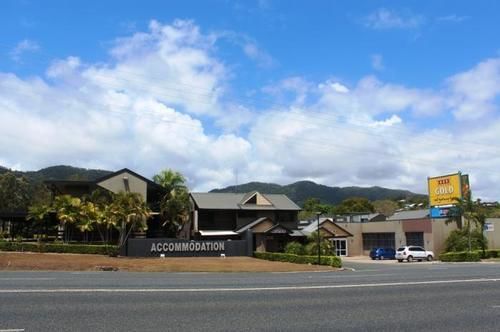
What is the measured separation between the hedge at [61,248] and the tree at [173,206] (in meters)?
10.2

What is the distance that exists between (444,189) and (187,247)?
112 ft

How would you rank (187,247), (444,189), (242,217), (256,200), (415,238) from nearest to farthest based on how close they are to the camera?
(187,247), (242,217), (256,200), (415,238), (444,189)

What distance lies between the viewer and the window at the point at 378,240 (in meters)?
65.8

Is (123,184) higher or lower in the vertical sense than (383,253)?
higher

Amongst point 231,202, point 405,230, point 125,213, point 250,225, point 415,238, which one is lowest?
point 415,238

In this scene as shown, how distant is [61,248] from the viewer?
44.5 m

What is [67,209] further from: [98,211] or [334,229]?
[334,229]

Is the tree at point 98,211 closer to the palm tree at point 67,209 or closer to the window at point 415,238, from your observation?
the palm tree at point 67,209

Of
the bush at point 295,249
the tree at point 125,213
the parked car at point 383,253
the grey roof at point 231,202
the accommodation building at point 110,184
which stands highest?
the accommodation building at point 110,184

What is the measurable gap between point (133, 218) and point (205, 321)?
122 feet

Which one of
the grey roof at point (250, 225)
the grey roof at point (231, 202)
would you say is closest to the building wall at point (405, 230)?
the grey roof at point (231, 202)

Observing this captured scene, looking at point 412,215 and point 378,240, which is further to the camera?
point 412,215

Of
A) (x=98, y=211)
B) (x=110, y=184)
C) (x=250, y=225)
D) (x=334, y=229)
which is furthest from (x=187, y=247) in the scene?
(x=334, y=229)

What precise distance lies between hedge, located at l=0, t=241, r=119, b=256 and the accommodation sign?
3.68 metres
